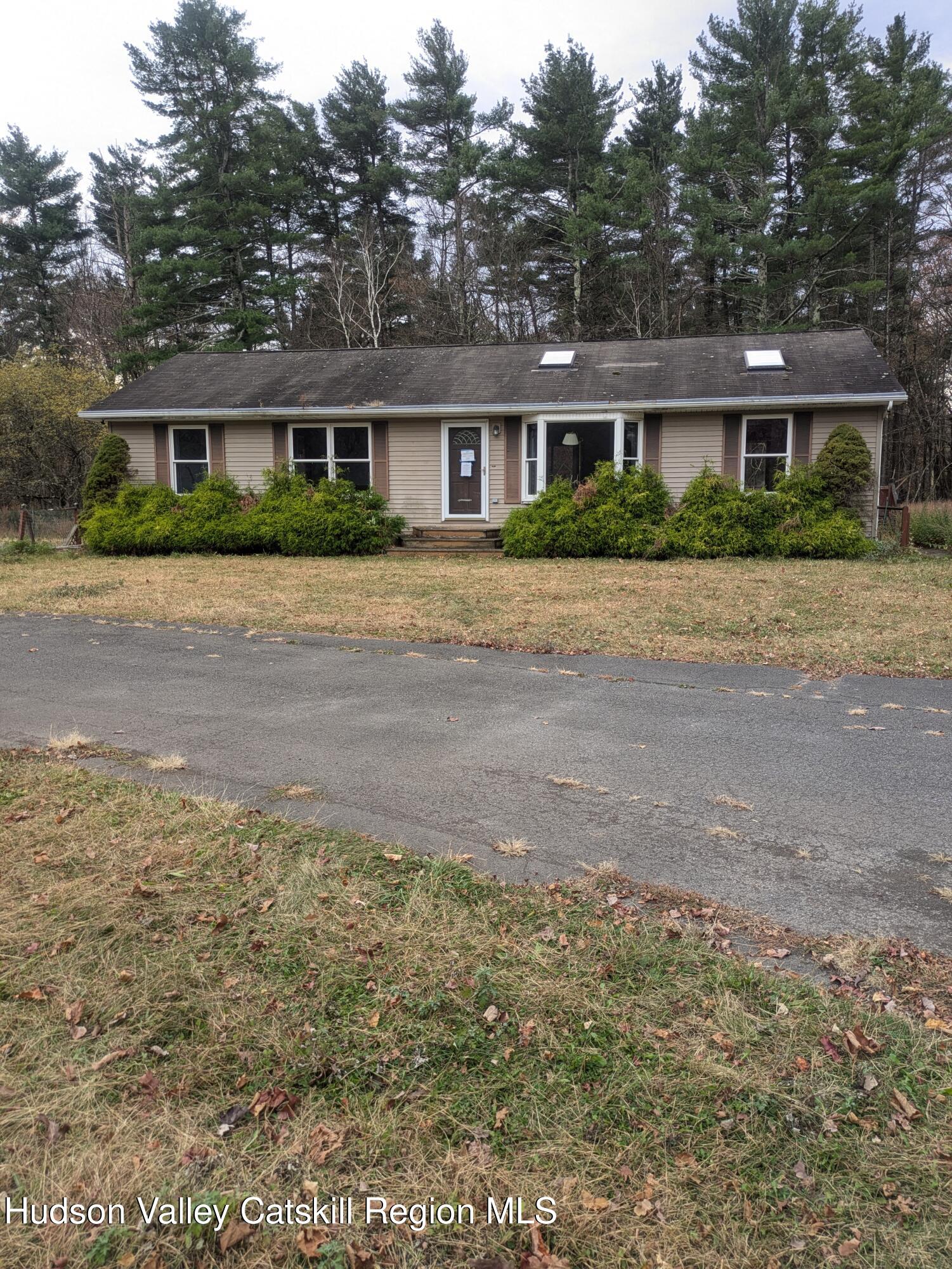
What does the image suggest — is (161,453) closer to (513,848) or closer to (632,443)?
(632,443)

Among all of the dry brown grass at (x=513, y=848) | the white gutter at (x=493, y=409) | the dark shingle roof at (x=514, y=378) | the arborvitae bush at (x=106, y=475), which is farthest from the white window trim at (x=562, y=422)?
the dry brown grass at (x=513, y=848)

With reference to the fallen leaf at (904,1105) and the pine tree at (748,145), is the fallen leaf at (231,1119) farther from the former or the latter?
the pine tree at (748,145)

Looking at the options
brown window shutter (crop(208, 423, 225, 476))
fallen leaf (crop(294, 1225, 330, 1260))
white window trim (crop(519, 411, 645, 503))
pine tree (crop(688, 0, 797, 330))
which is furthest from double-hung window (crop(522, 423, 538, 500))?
fallen leaf (crop(294, 1225, 330, 1260))

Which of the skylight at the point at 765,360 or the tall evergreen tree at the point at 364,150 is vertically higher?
the tall evergreen tree at the point at 364,150

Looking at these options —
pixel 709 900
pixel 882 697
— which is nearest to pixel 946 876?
pixel 709 900

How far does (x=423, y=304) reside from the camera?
2788 cm

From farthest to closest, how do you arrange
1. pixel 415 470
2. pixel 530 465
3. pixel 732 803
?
1. pixel 415 470
2. pixel 530 465
3. pixel 732 803

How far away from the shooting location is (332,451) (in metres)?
17.5

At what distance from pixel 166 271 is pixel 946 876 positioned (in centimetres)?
2834

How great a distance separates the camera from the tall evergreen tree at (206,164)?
26.5 meters

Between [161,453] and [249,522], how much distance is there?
3.44 metres

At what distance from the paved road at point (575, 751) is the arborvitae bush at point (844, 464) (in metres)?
9.15

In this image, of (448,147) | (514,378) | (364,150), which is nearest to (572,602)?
(514,378)

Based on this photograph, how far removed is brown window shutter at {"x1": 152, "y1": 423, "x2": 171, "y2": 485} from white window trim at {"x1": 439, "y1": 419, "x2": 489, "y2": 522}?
6022 millimetres
